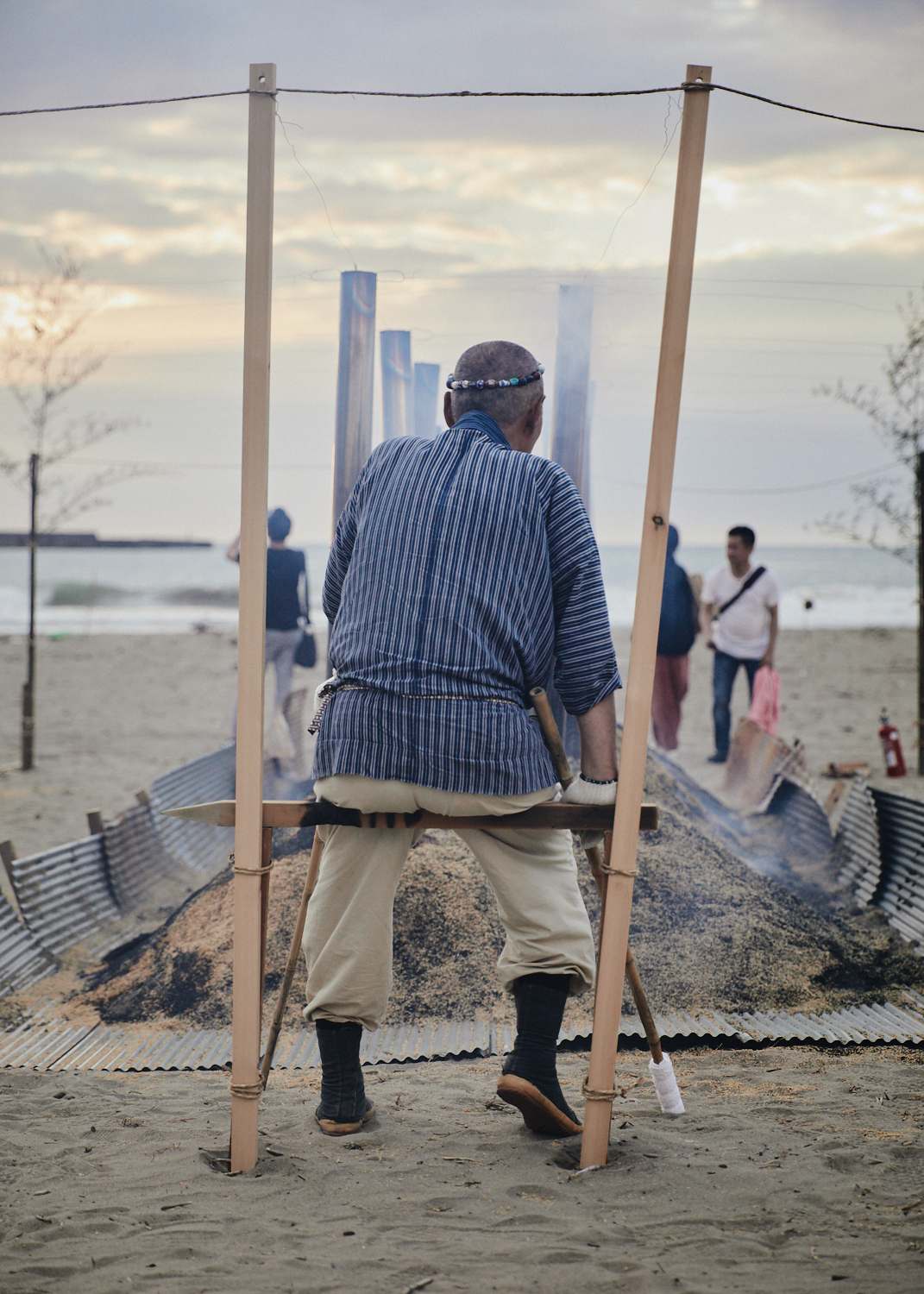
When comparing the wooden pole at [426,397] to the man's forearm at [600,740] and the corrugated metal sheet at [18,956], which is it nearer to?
the man's forearm at [600,740]

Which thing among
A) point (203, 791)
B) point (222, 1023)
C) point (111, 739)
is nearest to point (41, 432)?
point (111, 739)

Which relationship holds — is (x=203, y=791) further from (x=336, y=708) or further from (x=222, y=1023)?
(x=336, y=708)

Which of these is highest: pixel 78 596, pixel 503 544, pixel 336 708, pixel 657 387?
pixel 657 387

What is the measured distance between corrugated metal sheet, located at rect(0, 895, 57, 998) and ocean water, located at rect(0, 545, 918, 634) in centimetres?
1180

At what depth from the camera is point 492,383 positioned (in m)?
2.48

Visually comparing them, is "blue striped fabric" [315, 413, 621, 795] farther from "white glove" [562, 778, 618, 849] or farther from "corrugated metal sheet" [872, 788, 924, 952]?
"corrugated metal sheet" [872, 788, 924, 952]

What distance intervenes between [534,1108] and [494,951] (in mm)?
1419

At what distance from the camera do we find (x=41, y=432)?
9016 millimetres

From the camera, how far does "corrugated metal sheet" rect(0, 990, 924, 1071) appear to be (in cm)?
329

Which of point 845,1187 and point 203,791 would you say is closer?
point 845,1187

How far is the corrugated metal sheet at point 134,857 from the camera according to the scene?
501 cm

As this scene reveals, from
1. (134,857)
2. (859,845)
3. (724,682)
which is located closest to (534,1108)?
(859,845)

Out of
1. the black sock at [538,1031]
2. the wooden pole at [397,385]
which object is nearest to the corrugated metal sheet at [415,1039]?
the black sock at [538,1031]

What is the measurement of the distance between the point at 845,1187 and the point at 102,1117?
1821 mm
